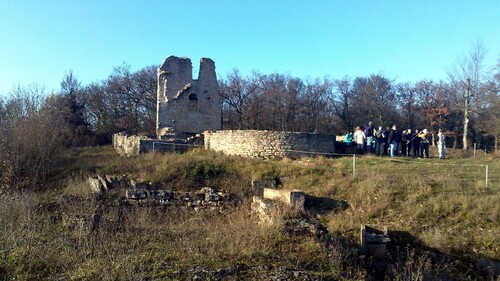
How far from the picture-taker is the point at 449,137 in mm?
42562

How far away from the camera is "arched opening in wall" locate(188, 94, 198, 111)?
1144 inches

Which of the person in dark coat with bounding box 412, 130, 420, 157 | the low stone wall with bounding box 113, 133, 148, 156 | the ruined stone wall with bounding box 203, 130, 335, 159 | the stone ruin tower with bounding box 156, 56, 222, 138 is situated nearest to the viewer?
the ruined stone wall with bounding box 203, 130, 335, 159

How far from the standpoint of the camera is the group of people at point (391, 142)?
64.5ft

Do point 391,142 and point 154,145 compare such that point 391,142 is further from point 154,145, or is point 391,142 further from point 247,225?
point 247,225

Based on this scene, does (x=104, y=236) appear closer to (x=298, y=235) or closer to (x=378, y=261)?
(x=298, y=235)

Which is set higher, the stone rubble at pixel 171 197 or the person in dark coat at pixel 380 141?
the person in dark coat at pixel 380 141

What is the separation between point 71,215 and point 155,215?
11.0 feet

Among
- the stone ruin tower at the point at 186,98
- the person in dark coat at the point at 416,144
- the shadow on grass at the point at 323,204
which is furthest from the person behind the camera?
the stone ruin tower at the point at 186,98

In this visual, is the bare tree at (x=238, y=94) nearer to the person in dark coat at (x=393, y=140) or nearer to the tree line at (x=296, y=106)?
the tree line at (x=296, y=106)

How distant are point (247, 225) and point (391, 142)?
43.2ft

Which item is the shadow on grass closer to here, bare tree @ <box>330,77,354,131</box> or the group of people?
the group of people

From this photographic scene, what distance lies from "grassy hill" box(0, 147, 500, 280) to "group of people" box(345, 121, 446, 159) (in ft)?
7.69

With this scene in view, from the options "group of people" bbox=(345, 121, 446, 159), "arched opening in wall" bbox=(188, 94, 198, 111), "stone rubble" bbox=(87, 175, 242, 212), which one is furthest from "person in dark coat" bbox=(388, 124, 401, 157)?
"arched opening in wall" bbox=(188, 94, 198, 111)

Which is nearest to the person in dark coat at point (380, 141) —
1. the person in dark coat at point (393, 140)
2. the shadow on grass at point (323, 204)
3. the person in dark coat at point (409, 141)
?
the person in dark coat at point (393, 140)
